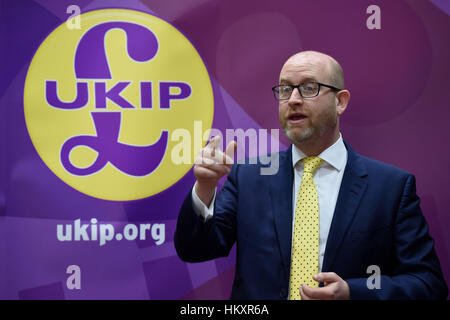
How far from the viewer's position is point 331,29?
206 centimetres

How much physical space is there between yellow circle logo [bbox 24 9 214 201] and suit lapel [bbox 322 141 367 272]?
939 millimetres

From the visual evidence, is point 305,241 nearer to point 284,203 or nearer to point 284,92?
point 284,203

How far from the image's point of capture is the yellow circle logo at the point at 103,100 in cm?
206

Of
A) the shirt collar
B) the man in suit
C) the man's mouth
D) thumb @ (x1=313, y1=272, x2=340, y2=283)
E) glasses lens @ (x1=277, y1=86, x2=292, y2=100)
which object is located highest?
glasses lens @ (x1=277, y1=86, x2=292, y2=100)

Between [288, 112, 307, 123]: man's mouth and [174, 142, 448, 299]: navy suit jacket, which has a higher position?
[288, 112, 307, 123]: man's mouth

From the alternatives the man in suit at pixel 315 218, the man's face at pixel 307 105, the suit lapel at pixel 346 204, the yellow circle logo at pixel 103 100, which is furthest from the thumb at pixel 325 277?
the yellow circle logo at pixel 103 100

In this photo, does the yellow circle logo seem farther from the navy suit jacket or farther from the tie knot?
the tie knot

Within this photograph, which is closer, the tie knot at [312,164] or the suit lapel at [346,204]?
the suit lapel at [346,204]

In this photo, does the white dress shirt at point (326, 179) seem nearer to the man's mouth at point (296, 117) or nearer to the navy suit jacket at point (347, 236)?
the navy suit jacket at point (347, 236)

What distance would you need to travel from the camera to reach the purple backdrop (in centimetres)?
204

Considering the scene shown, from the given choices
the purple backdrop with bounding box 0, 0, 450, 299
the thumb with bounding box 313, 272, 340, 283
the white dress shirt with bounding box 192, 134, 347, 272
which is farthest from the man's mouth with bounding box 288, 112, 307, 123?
the thumb with bounding box 313, 272, 340, 283

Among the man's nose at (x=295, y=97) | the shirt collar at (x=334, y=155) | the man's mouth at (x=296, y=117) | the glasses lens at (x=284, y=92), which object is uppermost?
the glasses lens at (x=284, y=92)

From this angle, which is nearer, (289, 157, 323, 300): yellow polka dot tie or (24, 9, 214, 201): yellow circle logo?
(289, 157, 323, 300): yellow polka dot tie
